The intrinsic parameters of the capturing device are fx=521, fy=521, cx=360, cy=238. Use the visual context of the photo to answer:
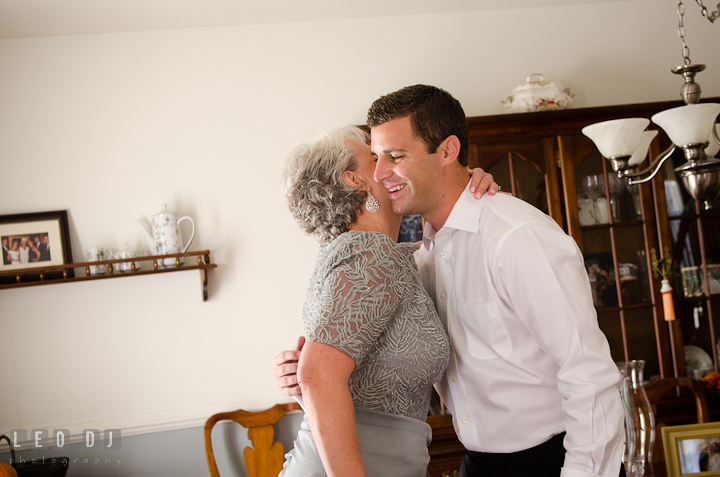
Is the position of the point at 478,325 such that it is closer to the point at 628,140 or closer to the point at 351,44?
the point at 628,140

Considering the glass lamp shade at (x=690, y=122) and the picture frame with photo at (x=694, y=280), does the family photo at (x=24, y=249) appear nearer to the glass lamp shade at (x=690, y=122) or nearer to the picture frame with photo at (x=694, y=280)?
the glass lamp shade at (x=690, y=122)

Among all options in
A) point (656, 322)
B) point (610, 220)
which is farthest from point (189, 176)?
point (656, 322)

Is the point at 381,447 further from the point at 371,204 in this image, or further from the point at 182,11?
the point at 182,11

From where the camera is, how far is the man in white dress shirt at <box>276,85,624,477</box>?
103 cm

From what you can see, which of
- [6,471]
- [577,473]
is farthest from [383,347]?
[6,471]

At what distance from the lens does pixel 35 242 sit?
271 cm

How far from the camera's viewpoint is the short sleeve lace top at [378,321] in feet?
3.30

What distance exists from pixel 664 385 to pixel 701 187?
4.43 feet

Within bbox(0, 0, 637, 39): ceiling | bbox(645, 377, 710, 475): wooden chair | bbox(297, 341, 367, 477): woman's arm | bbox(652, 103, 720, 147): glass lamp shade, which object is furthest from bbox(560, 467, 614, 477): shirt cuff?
bbox(0, 0, 637, 39): ceiling

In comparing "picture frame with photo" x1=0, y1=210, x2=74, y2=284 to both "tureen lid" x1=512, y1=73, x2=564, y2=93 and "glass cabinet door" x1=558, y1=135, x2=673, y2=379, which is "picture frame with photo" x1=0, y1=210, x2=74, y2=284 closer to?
"tureen lid" x1=512, y1=73, x2=564, y2=93

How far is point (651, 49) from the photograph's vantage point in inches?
122

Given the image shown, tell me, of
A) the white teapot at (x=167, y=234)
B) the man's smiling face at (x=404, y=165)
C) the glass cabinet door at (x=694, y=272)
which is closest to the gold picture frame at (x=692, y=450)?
the glass cabinet door at (x=694, y=272)

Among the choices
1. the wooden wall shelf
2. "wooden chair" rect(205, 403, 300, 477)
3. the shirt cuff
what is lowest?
"wooden chair" rect(205, 403, 300, 477)

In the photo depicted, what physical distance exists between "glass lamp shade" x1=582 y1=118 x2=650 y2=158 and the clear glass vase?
2.43 ft
